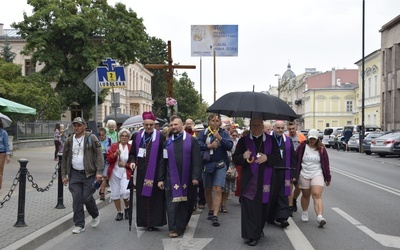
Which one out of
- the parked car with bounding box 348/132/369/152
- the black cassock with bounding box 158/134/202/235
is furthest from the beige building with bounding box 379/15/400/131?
the black cassock with bounding box 158/134/202/235

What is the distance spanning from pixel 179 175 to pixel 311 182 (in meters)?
2.25

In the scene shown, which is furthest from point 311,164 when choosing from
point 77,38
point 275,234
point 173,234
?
point 77,38

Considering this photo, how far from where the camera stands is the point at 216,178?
8750 mm

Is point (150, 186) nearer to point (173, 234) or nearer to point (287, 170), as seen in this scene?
point (173, 234)

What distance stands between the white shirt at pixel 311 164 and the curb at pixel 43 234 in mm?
4052

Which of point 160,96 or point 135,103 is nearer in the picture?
point 135,103

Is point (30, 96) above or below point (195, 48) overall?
below

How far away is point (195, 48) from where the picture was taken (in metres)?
28.9

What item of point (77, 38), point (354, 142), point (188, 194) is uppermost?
point (77, 38)

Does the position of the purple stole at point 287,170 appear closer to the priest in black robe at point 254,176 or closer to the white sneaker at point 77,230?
the priest in black robe at point 254,176

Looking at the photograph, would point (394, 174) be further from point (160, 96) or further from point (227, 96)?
point (160, 96)

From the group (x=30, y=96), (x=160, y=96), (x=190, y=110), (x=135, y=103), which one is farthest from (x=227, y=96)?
(x=160, y=96)

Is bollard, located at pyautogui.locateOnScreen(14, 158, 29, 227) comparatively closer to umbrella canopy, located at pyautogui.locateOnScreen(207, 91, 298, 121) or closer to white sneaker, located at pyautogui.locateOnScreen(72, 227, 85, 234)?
white sneaker, located at pyautogui.locateOnScreen(72, 227, 85, 234)

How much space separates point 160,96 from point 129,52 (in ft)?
157
